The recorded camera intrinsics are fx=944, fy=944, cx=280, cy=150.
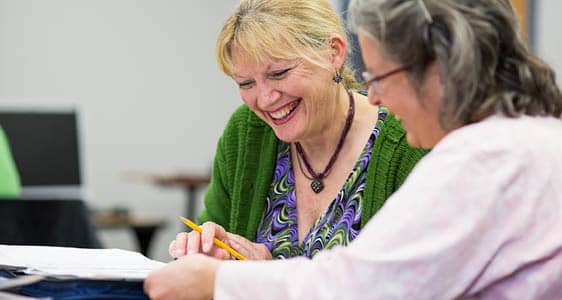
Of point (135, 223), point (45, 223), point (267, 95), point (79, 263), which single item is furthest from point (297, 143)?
point (135, 223)

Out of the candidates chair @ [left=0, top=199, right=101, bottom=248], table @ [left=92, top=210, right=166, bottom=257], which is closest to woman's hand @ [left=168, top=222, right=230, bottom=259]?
chair @ [left=0, top=199, right=101, bottom=248]

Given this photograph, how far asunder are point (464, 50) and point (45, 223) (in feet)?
7.55

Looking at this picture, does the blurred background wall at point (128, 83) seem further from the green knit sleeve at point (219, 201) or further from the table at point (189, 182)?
the green knit sleeve at point (219, 201)

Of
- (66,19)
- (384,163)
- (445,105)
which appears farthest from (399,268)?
(66,19)

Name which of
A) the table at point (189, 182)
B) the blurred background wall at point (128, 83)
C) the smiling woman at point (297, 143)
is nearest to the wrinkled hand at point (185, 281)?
the smiling woman at point (297, 143)

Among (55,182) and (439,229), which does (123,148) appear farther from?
(439,229)

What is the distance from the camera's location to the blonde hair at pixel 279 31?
6.23 ft

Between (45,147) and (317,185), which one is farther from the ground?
(317,185)

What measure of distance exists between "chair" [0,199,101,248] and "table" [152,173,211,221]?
2.76 metres

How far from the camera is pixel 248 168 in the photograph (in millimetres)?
2064

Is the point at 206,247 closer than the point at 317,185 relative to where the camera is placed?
Yes

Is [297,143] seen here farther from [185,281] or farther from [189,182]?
[189,182]

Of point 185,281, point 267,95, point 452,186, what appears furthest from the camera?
point 267,95

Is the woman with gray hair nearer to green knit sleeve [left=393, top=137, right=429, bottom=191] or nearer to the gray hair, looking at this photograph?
the gray hair
